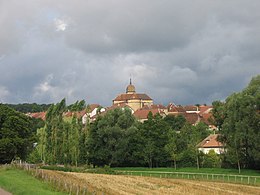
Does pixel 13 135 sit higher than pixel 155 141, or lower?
lower

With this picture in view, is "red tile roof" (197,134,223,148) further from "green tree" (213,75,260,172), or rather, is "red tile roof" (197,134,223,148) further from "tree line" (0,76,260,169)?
"green tree" (213,75,260,172)

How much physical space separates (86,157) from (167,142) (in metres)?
17.2

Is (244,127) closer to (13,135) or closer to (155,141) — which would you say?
(155,141)

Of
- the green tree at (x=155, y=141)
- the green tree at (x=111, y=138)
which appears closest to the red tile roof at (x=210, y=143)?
the green tree at (x=155, y=141)

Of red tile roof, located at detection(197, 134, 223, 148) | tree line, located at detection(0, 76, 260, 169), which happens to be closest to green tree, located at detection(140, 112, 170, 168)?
tree line, located at detection(0, 76, 260, 169)

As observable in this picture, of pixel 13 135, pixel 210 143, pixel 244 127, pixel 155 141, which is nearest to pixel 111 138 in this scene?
pixel 155 141

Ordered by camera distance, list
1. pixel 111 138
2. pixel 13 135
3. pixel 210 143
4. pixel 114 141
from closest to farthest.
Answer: pixel 13 135
pixel 114 141
pixel 111 138
pixel 210 143

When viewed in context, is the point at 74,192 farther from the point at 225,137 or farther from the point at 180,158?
the point at 180,158

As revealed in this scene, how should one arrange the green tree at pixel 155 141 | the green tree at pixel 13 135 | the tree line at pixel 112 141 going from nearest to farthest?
the green tree at pixel 13 135
the tree line at pixel 112 141
the green tree at pixel 155 141

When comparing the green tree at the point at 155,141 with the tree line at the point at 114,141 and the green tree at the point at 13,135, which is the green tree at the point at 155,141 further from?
the green tree at the point at 13,135

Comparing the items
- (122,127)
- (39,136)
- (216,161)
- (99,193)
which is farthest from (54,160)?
(99,193)

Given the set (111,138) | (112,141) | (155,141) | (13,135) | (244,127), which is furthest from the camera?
(111,138)

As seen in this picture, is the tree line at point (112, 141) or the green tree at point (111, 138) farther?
the green tree at point (111, 138)

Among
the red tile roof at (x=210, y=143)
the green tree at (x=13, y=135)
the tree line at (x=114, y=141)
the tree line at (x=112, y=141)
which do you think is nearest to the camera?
the green tree at (x=13, y=135)
